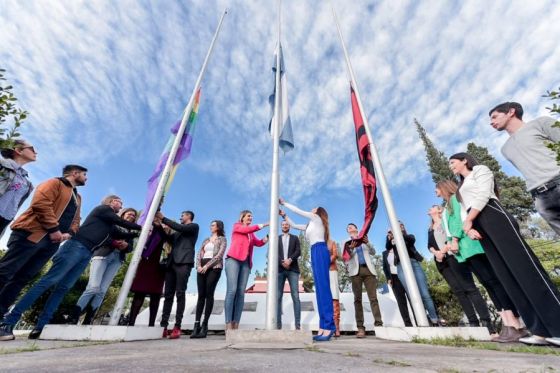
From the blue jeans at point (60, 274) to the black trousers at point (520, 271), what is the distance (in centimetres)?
465

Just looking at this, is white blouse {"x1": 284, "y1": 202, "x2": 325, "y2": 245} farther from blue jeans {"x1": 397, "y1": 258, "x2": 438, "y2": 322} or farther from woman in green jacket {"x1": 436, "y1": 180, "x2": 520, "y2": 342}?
blue jeans {"x1": 397, "y1": 258, "x2": 438, "y2": 322}

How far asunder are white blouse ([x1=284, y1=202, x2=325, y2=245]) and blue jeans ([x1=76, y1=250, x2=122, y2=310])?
8.96 ft

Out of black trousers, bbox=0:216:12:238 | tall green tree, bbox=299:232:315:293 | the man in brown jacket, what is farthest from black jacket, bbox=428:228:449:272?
tall green tree, bbox=299:232:315:293

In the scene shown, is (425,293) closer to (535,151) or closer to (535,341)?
(535,341)

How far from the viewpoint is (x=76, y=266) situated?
12.7ft

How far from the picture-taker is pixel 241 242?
14.6 ft

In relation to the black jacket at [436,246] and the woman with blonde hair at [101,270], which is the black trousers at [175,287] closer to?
the woman with blonde hair at [101,270]

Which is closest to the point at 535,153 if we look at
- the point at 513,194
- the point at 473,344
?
the point at 473,344

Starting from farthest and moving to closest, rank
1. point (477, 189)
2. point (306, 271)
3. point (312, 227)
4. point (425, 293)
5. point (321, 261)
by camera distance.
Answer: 1. point (306, 271)
2. point (425, 293)
3. point (312, 227)
4. point (321, 261)
5. point (477, 189)

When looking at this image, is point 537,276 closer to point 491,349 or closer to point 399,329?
point 491,349

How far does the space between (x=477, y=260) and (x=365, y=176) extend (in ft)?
6.80

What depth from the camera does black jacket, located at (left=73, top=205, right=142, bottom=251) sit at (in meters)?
3.83

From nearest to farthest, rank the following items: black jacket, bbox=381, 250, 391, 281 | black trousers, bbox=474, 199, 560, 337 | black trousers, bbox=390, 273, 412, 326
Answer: black trousers, bbox=474, 199, 560, 337, black trousers, bbox=390, 273, 412, 326, black jacket, bbox=381, 250, 391, 281

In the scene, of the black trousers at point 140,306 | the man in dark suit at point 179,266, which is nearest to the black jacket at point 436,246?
the man in dark suit at point 179,266
